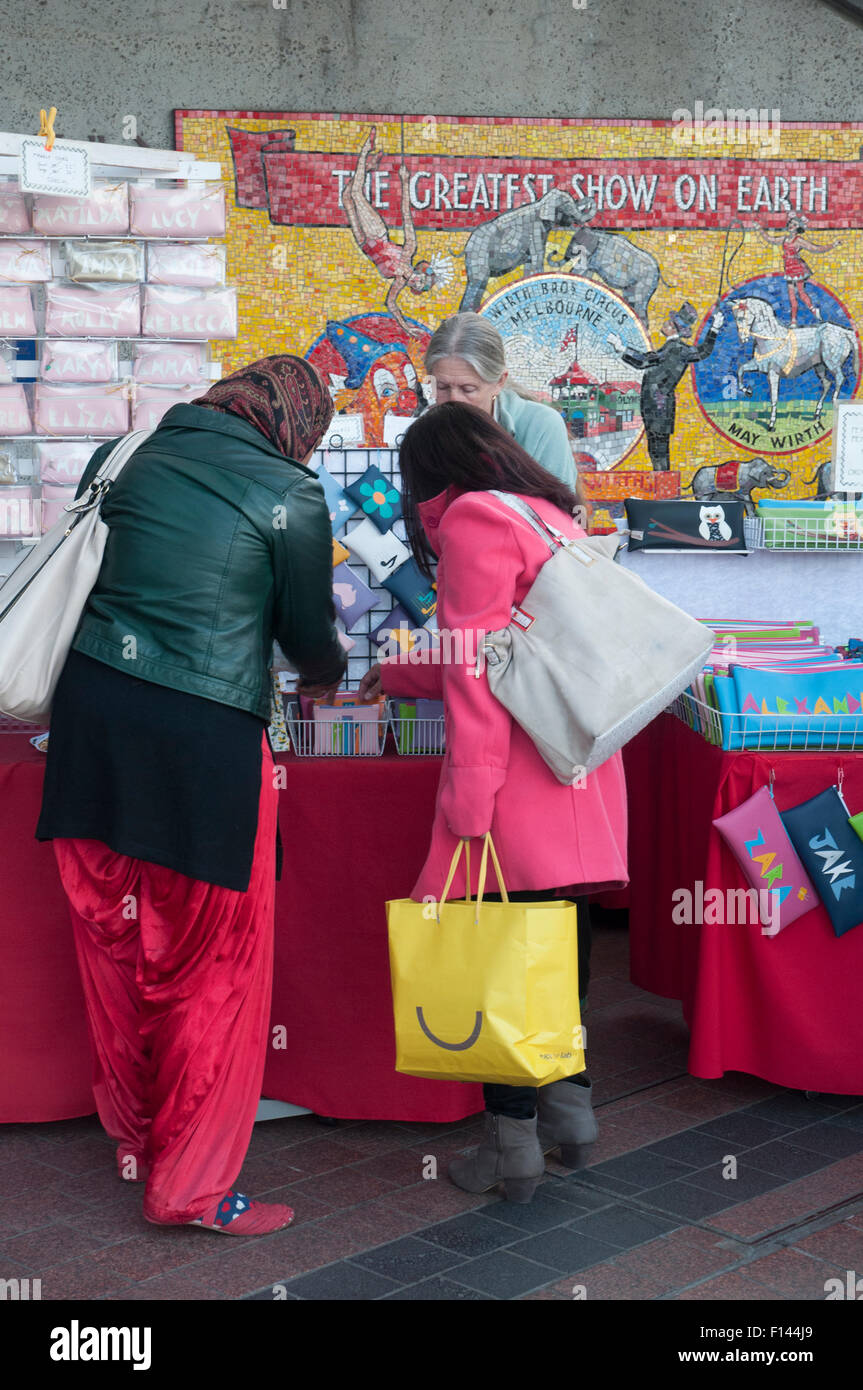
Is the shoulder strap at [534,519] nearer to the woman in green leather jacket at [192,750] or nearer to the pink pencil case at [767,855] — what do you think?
the woman in green leather jacket at [192,750]

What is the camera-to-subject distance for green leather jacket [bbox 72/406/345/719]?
2533 millimetres

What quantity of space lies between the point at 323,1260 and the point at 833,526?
3.14 metres

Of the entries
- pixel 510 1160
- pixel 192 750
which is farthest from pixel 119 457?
pixel 510 1160

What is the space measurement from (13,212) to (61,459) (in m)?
0.82

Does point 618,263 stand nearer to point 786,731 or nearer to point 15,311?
point 15,311

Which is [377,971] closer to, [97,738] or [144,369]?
[97,738]

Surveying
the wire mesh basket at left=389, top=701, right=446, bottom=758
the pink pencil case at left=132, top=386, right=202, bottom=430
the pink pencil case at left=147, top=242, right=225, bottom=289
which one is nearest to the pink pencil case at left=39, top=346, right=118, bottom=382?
the pink pencil case at left=132, top=386, right=202, bottom=430

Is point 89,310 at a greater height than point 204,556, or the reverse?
point 89,310

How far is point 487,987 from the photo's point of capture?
2477 millimetres

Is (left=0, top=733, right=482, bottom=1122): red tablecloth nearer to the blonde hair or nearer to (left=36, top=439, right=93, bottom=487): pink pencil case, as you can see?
the blonde hair

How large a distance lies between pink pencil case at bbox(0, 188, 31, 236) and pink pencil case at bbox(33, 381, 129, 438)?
1.68ft

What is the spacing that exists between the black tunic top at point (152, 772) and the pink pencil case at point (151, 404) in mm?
2208

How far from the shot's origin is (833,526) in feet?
15.5

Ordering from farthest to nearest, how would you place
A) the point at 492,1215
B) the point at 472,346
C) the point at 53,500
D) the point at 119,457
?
1. the point at 53,500
2. the point at 472,346
3. the point at 492,1215
4. the point at 119,457
